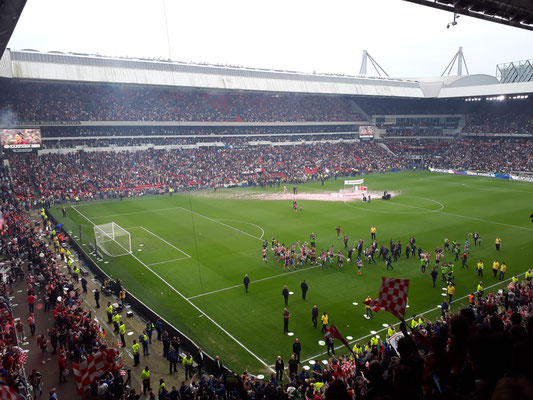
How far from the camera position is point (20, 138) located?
2170 inches

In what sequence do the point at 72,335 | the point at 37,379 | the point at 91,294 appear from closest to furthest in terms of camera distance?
the point at 37,379
the point at 72,335
the point at 91,294

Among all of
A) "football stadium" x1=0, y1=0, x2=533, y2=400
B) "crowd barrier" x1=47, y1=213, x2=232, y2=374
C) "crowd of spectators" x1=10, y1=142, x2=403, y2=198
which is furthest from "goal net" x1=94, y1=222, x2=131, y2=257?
"crowd of spectators" x1=10, y1=142, x2=403, y2=198

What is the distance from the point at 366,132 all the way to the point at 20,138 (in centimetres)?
6388

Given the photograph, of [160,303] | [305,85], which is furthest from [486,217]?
[305,85]

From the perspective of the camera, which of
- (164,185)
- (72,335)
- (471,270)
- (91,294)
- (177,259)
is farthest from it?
(164,185)

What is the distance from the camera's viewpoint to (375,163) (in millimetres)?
80875

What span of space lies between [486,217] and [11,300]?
4120 centimetres

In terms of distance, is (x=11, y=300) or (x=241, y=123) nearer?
(x=11, y=300)

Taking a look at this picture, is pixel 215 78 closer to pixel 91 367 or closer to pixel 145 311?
pixel 145 311

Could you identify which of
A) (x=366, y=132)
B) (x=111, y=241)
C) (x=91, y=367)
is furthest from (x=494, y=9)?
(x=366, y=132)

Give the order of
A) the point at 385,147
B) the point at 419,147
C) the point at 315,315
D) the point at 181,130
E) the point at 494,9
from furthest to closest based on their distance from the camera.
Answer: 1. the point at 385,147
2. the point at 419,147
3. the point at 181,130
4. the point at 315,315
5. the point at 494,9

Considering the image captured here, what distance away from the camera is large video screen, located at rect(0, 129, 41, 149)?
177ft

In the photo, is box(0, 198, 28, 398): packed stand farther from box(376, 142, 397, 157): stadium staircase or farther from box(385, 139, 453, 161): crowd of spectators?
box(385, 139, 453, 161): crowd of spectators

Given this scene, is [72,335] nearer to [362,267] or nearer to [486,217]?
[362,267]
